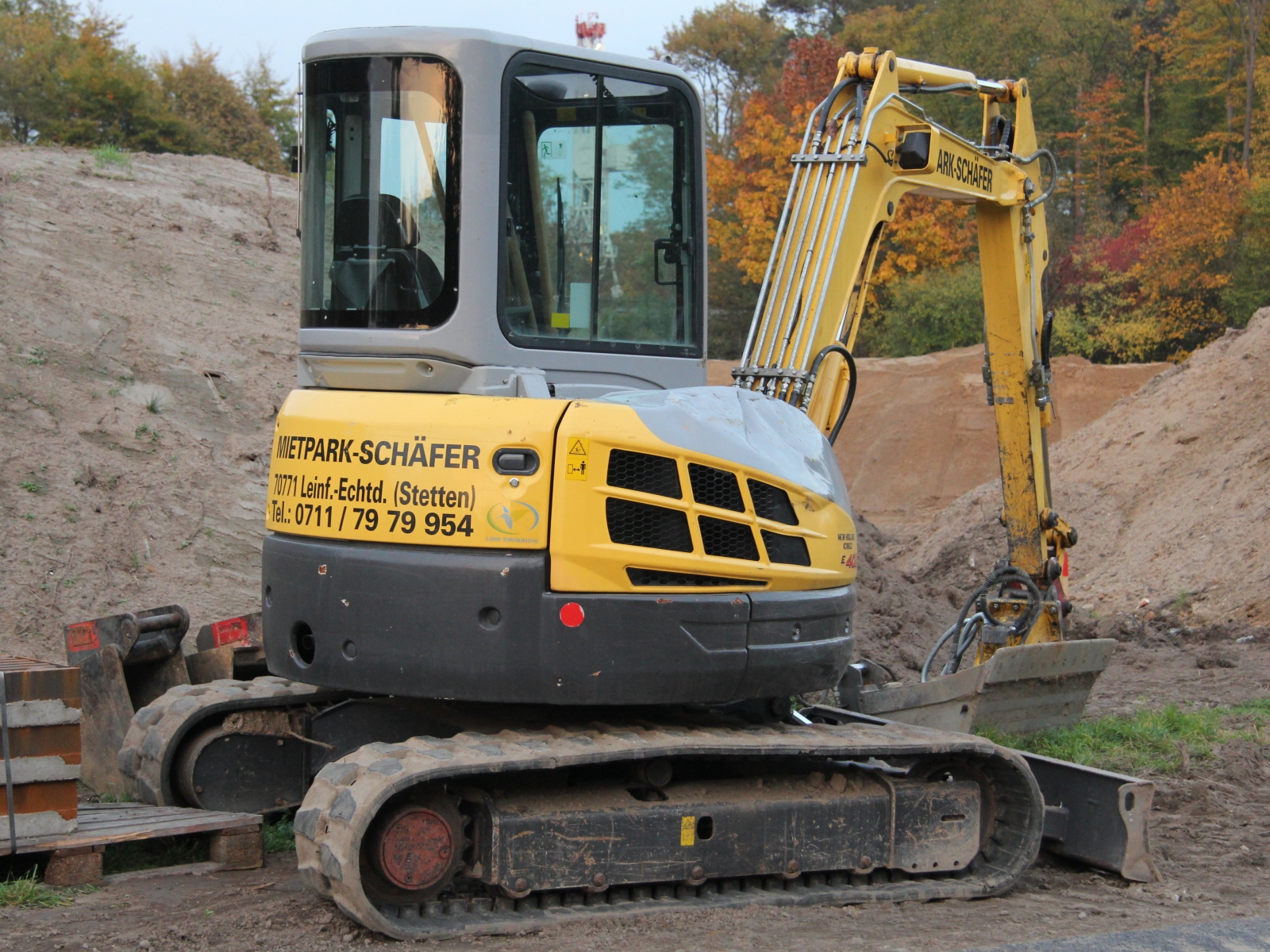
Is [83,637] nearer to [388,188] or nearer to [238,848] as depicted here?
[238,848]

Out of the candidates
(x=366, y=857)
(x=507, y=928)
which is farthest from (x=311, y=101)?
(x=507, y=928)

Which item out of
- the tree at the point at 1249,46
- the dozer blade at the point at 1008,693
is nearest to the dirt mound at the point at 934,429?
the tree at the point at 1249,46

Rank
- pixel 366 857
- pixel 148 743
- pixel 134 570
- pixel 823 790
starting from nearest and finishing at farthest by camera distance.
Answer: pixel 366 857, pixel 823 790, pixel 148 743, pixel 134 570

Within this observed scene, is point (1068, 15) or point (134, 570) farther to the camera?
point (1068, 15)

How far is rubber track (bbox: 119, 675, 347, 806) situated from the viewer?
18.1ft

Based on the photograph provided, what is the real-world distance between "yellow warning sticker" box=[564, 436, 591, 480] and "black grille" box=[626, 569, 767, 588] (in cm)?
39

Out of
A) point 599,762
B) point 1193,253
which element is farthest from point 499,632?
point 1193,253

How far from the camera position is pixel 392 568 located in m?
4.43

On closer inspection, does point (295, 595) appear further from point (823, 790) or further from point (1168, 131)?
point (1168, 131)

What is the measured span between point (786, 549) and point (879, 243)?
2.40 meters

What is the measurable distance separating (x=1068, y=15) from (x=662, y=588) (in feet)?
114

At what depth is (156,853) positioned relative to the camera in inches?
209

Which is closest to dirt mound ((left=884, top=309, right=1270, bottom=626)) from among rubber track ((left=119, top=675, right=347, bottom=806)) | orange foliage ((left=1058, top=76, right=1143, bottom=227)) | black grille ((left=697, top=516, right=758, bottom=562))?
black grille ((left=697, top=516, right=758, bottom=562))

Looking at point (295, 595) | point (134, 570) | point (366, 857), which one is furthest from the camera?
point (134, 570)
